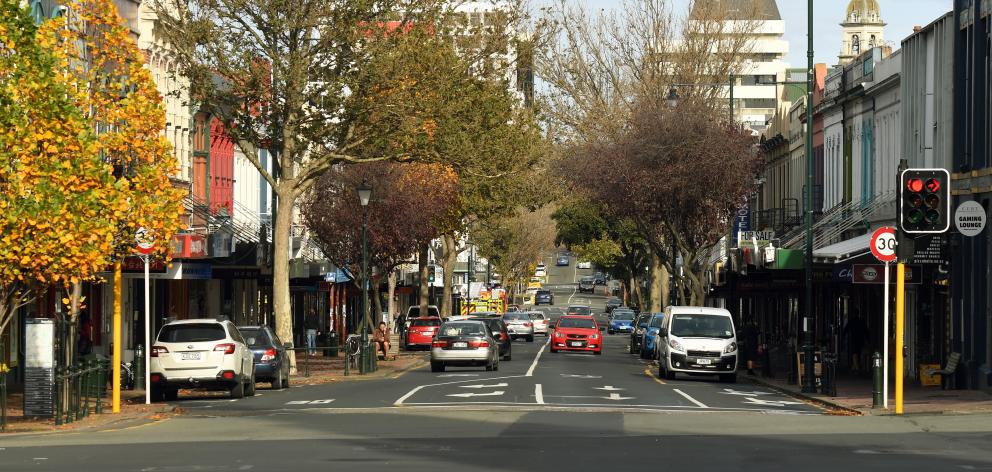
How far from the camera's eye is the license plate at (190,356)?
3222 centimetres

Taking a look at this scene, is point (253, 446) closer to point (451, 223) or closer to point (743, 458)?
point (743, 458)

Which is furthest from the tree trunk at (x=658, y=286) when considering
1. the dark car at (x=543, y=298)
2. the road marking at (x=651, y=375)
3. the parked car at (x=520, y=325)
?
the dark car at (x=543, y=298)

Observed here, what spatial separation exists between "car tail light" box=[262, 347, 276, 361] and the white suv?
11.3 feet

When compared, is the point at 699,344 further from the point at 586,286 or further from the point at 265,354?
the point at 586,286

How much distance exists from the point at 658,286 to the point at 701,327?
137 feet

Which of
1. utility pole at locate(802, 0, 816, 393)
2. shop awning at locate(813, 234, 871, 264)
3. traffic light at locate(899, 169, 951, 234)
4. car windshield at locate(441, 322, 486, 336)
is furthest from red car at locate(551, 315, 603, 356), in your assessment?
traffic light at locate(899, 169, 951, 234)

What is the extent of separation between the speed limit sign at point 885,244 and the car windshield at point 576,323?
114 ft

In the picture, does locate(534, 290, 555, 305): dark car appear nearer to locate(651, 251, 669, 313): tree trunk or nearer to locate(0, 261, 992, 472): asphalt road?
locate(651, 251, 669, 313): tree trunk

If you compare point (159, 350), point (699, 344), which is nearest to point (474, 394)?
point (159, 350)

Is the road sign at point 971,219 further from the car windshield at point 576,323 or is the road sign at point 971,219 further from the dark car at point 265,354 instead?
the car windshield at point 576,323

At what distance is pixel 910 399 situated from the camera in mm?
31594

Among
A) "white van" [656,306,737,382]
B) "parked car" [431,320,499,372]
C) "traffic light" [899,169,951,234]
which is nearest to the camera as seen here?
"traffic light" [899,169,951,234]

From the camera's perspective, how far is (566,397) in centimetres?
3170

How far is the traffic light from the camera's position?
25547mm
